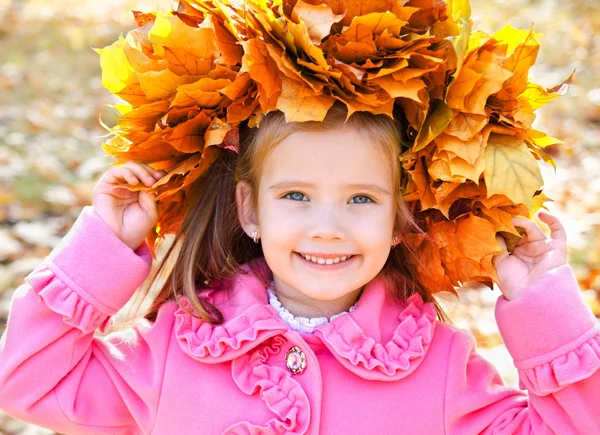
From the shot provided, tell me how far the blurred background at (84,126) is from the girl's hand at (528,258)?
22.0 inches

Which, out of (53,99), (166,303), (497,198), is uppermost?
(497,198)

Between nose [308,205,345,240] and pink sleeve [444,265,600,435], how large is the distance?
1.57ft

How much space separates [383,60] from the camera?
6.66ft

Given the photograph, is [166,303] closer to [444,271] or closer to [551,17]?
[444,271]

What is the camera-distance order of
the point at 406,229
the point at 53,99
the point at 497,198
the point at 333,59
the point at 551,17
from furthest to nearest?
1. the point at 551,17
2. the point at 53,99
3. the point at 406,229
4. the point at 497,198
5. the point at 333,59

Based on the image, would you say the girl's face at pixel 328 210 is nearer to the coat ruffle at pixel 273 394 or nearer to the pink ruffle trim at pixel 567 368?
the coat ruffle at pixel 273 394

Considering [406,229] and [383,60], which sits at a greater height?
[383,60]

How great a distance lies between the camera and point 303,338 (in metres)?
2.31

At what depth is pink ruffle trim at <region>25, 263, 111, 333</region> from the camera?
2186mm

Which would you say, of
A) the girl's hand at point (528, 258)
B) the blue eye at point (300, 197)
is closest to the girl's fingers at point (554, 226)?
the girl's hand at point (528, 258)

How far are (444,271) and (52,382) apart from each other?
114 centimetres

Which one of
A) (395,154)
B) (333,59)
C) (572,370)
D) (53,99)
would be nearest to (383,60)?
(333,59)

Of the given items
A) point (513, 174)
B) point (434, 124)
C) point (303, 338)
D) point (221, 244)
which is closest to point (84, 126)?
point (221, 244)

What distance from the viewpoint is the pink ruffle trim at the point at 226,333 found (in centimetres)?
223
